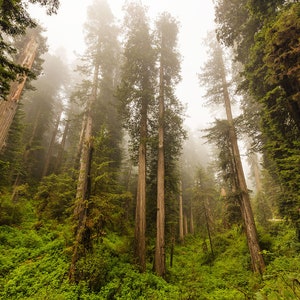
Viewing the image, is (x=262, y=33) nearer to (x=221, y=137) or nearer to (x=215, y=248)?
(x=221, y=137)

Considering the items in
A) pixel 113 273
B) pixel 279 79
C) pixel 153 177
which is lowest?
pixel 113 273

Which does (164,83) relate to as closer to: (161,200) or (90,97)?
(90,97)

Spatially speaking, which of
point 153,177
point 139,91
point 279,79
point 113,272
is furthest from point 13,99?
point 279,79

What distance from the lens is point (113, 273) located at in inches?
292

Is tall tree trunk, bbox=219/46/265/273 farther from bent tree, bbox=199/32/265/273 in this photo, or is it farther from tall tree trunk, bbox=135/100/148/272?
tall tree trunk, bbox=135/100/148/272

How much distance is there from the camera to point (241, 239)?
1295 centimetres

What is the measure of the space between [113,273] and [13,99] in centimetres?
963

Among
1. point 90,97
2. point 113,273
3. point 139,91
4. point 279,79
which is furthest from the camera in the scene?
point 90,97

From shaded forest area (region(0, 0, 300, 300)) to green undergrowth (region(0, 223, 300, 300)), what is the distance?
55 millimetres

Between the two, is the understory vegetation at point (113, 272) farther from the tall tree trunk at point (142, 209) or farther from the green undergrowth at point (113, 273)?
the tall tree trunk at point (142, 209)

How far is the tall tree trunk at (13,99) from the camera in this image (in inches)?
350

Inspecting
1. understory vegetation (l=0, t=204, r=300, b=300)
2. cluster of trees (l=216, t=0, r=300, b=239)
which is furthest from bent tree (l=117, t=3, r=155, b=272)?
cluster of trees (l=216, t=0, r=300, b=239)

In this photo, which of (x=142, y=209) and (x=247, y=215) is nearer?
(x=247, y=215)

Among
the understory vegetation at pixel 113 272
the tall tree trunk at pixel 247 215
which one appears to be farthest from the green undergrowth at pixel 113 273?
the tall tree trunk at pixel 247 215
